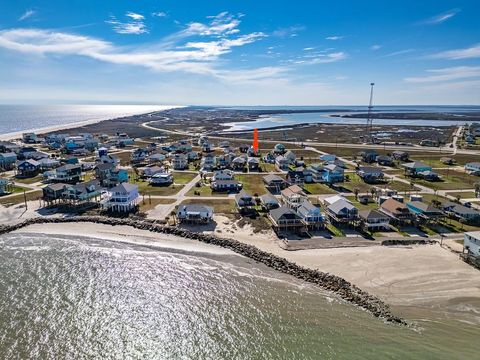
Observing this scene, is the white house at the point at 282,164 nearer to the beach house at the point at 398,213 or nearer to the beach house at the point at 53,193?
the beach house at the point at 398,213

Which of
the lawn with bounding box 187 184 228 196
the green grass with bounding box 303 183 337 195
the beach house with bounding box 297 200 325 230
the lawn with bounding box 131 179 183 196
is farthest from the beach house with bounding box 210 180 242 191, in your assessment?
the beach house with bounding box 297 200 325 230

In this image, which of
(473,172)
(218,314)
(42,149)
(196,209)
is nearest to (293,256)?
(218,314)

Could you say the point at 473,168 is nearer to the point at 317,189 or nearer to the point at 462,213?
the point at 462,213

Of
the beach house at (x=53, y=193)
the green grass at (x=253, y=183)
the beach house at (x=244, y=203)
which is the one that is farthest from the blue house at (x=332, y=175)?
the beach house at (x=53, y=193)

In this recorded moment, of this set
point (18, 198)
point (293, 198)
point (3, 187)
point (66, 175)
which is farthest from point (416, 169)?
point (3, 187)

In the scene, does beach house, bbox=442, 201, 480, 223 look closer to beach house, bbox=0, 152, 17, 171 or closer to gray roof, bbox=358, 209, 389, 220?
gray roof, bbox=358, 209, 389, 220

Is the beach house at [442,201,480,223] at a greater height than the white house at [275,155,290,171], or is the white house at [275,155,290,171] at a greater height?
the white house at [275,155,290,171]

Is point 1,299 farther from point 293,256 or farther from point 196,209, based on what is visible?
point 293,256
